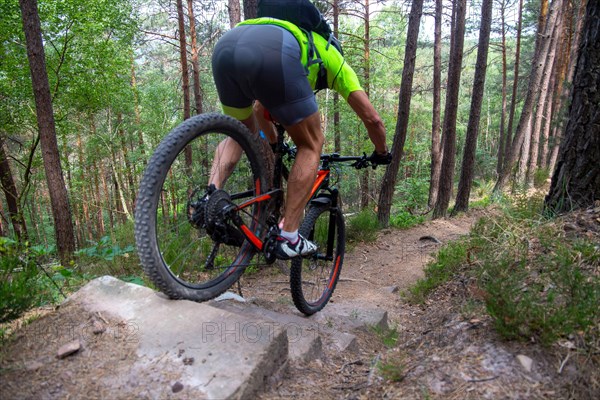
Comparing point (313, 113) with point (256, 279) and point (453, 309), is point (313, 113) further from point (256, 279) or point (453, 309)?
point (256, 279)

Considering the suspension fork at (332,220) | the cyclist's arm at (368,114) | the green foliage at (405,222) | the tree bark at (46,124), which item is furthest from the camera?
the green foliage at (405,222)

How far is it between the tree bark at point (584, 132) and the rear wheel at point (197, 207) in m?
2.54

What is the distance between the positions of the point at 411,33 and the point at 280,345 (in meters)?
8.13

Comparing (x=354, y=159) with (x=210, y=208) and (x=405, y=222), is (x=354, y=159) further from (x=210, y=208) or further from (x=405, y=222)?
(x=405, y=222)

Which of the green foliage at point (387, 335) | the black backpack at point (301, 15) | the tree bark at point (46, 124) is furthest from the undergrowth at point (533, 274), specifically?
the tree bark at point (46, 124)

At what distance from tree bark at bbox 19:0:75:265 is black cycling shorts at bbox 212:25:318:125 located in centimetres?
599

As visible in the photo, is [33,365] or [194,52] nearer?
[33,365]

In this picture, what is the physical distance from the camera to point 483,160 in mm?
33312

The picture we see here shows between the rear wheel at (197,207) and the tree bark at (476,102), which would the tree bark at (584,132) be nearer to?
the rear wheel at (197,207)

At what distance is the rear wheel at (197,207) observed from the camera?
6.15 feet

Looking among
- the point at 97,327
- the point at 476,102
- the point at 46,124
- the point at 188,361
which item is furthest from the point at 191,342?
the point at 476,102

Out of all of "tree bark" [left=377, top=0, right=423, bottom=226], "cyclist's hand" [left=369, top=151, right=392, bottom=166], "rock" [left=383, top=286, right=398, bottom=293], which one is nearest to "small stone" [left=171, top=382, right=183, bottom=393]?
"cyclist's hand" [left=369, top=151, right=392, bottom=166]

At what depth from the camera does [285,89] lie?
211 centimetres

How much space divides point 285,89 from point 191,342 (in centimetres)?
143
